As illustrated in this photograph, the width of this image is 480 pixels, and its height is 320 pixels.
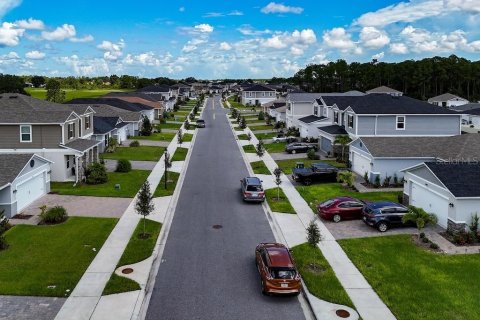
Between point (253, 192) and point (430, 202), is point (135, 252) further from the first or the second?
point (430, 202)

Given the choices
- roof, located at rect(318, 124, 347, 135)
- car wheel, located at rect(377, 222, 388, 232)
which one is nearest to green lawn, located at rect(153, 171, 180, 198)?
car wheel, located at rect(377, 222, 388, 232)

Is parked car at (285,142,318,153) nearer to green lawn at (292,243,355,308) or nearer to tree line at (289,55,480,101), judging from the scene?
green lawn at (292,243,355,308)

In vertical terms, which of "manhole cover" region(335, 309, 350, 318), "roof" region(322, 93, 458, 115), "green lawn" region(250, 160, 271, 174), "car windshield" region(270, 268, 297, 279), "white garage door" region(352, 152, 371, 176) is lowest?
"manhole cover" region(335, 309, 350, 318)

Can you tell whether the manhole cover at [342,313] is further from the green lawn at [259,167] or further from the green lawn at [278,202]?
the green lawn at [259,167]

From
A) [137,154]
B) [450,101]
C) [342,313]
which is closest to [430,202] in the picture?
[342,313]

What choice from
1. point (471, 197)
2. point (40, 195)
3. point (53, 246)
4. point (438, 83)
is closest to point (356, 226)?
point (471, 197)
